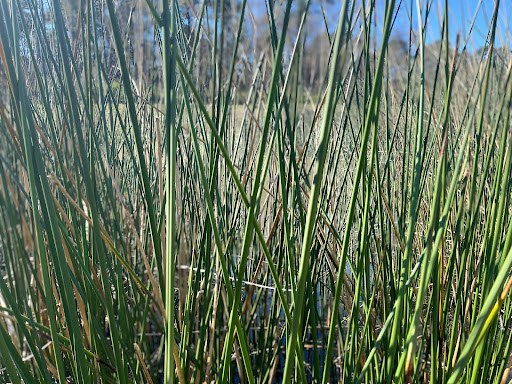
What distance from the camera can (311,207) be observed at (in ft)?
1.16

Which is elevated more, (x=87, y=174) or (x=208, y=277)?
(x=87, y=174)

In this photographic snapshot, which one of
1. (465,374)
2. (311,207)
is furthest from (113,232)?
(465,374)

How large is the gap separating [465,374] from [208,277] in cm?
45

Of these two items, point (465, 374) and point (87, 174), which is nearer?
point (87, 174)

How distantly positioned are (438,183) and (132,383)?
0.47m

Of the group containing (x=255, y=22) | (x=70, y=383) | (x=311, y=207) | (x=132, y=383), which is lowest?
(x=70, y=383)

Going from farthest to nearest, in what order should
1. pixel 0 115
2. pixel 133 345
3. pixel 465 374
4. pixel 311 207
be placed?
pixel 465 374, pixel 133 345, pixel 0 115, pixel 311 207

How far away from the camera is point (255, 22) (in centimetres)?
86

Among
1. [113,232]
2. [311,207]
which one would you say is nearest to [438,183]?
[311,207]

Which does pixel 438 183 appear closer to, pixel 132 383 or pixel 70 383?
pixel 132 383

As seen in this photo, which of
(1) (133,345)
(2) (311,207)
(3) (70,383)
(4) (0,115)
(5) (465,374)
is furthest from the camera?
(3) (70,383)

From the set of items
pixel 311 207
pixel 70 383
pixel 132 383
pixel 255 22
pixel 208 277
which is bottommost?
pixel 70 383

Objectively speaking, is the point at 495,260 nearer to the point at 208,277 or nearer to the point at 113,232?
the point at 208,277

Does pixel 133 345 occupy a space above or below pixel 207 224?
below
